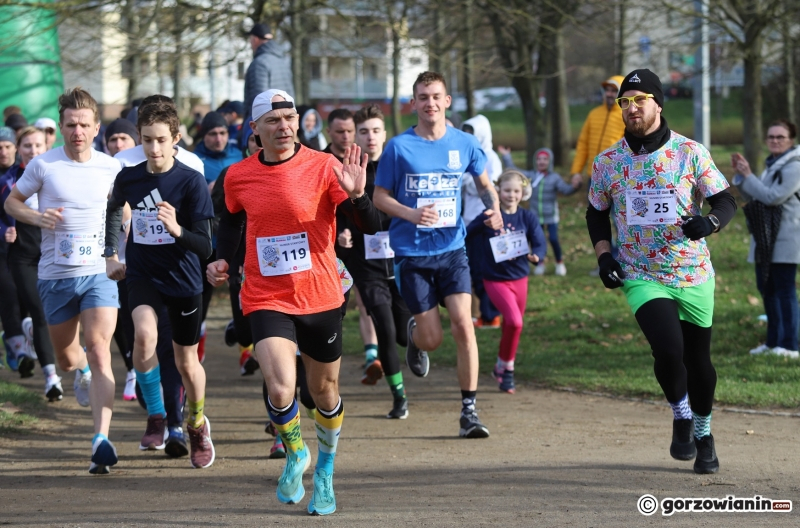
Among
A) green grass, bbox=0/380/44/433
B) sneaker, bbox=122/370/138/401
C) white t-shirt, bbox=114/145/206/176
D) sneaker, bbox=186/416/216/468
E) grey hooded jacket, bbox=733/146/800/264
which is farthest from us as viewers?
grey hooded jacket, bbox=733/146/800/264

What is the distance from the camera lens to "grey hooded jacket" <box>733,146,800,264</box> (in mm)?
9180

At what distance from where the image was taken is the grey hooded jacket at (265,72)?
33.7ft

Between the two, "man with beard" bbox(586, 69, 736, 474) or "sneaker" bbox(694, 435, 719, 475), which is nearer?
"man with beard" bbox(586, 69, 736, 474)

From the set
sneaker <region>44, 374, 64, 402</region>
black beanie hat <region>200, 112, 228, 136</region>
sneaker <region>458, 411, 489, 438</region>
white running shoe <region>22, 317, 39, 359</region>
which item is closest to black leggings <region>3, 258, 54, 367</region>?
white running shoe <region>22, 317, 39, 359</region>

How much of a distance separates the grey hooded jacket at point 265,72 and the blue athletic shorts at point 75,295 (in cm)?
373

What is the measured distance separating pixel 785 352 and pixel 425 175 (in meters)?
4.33

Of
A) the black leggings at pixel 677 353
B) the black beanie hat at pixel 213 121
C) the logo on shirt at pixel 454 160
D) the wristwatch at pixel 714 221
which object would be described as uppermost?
the black beanie hat at pixel 213 121

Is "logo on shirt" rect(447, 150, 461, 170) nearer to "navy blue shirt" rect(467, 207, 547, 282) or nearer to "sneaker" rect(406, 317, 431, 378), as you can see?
"sneaker" rect(406, 317, 431, 378)

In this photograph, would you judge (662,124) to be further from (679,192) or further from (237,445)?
(237,445)

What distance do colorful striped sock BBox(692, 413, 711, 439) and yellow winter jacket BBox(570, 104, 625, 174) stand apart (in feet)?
21.9

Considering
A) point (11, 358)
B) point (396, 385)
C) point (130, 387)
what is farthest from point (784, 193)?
point (11, 358)

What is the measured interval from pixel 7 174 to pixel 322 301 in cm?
510

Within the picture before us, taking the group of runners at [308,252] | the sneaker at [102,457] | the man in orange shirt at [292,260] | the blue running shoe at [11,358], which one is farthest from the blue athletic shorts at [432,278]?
the blue running shoe at [11,358]

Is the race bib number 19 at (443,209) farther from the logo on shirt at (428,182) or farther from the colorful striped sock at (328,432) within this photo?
the colorful striped sock at (328,432)
